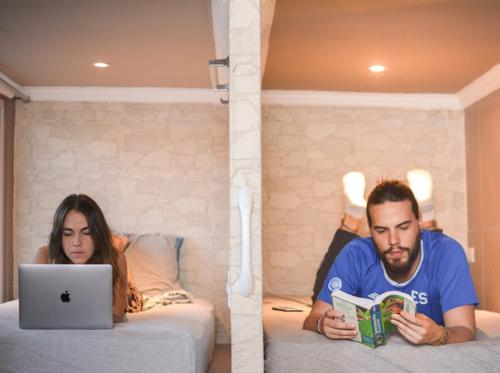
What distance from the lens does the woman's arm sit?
136 inches

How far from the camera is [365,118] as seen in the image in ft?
18.6

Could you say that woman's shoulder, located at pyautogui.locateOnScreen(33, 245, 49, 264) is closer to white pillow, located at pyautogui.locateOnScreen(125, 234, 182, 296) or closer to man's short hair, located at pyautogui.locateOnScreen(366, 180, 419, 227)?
white pillow, located at pyautogui.locateOnScreen(125, 234, 182, 296)

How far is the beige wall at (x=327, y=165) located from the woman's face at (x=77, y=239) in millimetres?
1863

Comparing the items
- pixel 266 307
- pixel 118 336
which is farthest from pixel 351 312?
pixel 266 307

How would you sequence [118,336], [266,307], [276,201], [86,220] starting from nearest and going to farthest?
[118,336] < [86,220] < [266,307] < [276,201]

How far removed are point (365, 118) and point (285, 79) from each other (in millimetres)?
899

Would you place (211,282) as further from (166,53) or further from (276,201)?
(166,53)

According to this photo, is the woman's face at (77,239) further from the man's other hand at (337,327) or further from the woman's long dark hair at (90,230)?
the man's other hand at (337,327)

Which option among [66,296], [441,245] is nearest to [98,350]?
[66,296]

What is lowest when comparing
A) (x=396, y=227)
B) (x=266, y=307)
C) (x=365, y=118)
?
Result: (x=266, y=307)

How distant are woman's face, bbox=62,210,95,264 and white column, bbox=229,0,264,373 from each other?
5.40 ft

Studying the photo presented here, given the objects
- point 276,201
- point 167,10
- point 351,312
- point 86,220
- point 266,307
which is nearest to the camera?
point 351,312

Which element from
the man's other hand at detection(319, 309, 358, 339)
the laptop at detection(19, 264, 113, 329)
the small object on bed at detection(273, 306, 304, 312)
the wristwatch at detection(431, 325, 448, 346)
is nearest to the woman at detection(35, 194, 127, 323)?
the laptop at detection(19, 264, 113, 329)

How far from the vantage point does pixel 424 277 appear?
Result: 3133 mm
